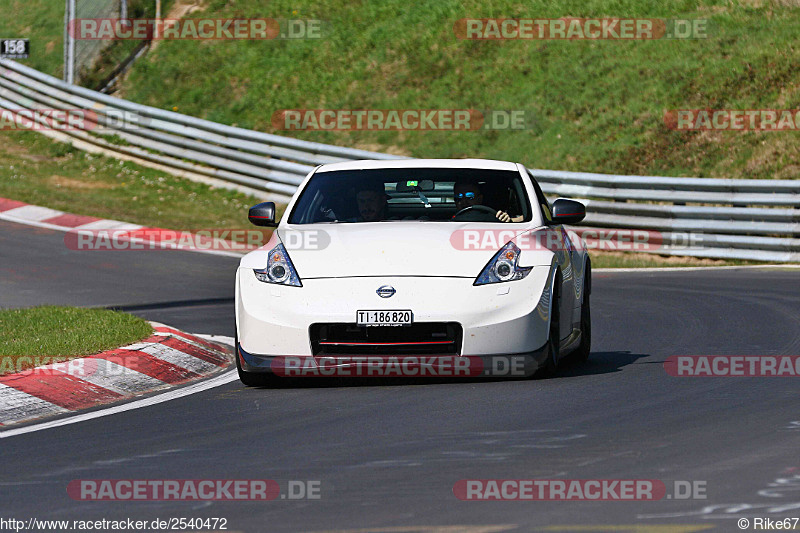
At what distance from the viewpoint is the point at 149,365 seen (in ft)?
30.2

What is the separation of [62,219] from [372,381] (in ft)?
44.1

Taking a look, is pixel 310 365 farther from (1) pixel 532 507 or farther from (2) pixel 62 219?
(2) pixel 62 219

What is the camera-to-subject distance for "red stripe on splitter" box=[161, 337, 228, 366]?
983 cm

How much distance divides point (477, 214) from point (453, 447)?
3.12 meters

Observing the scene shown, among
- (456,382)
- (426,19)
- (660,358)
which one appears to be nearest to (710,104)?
(426,19)

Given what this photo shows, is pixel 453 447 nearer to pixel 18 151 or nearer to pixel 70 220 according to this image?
pixel 70 220

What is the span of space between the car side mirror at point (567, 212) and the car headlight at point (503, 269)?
0.83m

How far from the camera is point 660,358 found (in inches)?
382

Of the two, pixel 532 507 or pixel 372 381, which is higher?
pixel 532 507

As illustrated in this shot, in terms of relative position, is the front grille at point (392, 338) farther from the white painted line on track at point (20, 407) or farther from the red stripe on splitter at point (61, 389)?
the white painted line on track at point (20, 407)

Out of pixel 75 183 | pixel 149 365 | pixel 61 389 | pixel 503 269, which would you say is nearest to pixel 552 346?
pixel 503 269

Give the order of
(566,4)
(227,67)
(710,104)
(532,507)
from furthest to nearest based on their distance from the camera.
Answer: (227,67)
(566,4)
(710,104)
(532,507)

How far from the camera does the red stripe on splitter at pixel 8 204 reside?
72.4 ft

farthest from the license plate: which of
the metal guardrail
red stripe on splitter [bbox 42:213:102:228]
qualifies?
red stripe on splitter [bbox 42:213:102:228]
